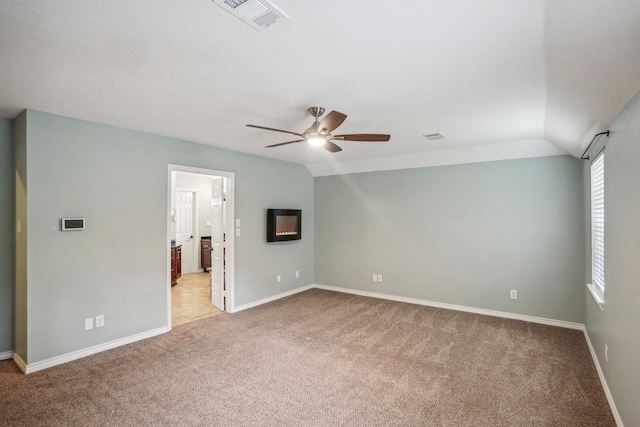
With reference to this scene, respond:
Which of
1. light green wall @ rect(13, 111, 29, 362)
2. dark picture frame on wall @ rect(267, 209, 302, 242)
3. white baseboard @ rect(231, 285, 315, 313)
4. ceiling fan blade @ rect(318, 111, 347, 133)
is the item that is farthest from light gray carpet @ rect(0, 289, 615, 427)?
ceiling fan blade @ rect(318, 111, 347, 133)

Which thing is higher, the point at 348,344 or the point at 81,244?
the point at 81,244

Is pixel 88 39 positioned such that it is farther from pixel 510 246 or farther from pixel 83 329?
pixel 510 246

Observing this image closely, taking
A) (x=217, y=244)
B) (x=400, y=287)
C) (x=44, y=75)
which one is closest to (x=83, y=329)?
(x=217, y=244)

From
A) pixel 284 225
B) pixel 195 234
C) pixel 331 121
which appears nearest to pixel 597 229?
pixel 331 121

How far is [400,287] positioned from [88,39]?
5.15m

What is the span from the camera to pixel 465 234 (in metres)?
4.99

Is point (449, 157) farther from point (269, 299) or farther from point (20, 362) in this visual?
point (20, 362)

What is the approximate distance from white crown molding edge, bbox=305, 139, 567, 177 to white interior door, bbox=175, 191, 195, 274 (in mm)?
3788

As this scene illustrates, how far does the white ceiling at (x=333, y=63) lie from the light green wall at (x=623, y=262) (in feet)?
0.88

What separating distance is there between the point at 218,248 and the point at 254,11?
4.08 metres

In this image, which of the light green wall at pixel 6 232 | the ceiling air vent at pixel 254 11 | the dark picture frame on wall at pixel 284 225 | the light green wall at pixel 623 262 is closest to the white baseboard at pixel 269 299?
the dark picture frame on wall at pixel 284 225

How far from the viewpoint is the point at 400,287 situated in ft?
18.3

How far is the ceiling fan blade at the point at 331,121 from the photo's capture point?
2.58 meters

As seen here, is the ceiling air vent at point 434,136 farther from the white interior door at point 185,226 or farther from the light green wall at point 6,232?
the white interior door at point 185,226
